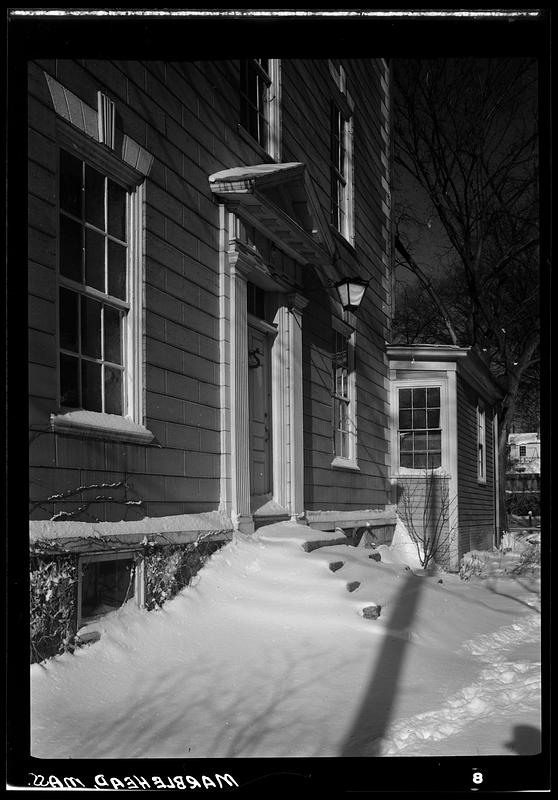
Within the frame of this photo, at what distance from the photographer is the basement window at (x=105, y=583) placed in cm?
534

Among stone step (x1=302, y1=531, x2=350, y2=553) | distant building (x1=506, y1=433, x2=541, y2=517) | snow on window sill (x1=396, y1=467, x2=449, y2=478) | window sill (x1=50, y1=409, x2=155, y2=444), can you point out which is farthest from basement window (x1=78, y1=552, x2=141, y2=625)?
distant building (x1=506, y1=433, x2=541, y2=517)

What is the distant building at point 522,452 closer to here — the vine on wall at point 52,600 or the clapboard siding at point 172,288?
the clapboard siding at point 172,288

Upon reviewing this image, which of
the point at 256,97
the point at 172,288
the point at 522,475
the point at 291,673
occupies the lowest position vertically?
the point at 291,673

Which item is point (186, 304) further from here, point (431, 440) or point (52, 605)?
point (431, 440)

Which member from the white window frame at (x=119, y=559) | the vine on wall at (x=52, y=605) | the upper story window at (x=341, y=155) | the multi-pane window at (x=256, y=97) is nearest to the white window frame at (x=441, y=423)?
the upper story window at (x=341, y=155)

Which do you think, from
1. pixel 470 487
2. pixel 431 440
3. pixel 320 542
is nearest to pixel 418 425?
pixel 431 440

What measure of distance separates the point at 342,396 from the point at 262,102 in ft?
13.8

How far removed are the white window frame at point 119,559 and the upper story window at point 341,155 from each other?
6.93 metres

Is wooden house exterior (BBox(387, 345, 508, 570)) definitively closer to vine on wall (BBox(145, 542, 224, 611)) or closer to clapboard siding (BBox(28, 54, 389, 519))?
clapboard siding (BBox(28, 54, 389, 519))

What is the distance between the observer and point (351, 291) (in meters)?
10.4

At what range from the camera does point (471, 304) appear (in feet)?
73.7

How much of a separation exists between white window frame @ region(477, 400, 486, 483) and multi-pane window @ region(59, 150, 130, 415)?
1242 cm

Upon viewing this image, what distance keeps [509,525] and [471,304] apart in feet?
19.8
